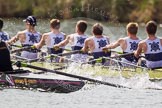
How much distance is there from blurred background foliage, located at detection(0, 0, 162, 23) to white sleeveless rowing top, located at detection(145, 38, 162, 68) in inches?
744

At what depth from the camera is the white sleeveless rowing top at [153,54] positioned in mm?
16422

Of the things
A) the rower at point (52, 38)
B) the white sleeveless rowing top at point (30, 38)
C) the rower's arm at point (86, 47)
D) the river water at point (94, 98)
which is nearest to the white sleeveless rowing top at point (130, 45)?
the rower's arm at point (86, 47)

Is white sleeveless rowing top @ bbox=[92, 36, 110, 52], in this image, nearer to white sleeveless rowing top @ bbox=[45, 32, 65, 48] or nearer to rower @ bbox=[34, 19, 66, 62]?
A: rower @ bbox=[34, 19, 66, 62]

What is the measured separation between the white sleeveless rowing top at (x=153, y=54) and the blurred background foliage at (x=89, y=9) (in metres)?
18.9

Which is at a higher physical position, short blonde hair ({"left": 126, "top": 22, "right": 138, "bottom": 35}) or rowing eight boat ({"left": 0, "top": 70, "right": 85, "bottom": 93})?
short blonde hair ({"left": 126, "top": 22, "right": 138, "bottom": 35})

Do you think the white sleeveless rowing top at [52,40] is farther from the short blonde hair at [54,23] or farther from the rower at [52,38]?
the short blonde hair at [54,23]

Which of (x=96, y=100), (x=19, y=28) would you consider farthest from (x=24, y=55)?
(x=19, y=28)

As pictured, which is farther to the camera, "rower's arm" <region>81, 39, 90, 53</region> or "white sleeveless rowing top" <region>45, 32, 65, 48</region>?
"white sleeveless rowing top" <region>45, 32, 65, 48</region>

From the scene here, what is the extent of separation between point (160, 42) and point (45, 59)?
2.81m

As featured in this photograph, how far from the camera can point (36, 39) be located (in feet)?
62.7

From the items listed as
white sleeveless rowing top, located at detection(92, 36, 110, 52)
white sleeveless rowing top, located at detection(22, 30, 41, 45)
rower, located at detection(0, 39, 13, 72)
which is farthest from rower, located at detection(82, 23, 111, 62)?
rower, located at detection(0, 39, 13, 72)

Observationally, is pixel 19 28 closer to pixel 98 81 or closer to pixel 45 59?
pixel 45 59

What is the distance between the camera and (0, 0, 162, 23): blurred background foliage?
35.7 meters

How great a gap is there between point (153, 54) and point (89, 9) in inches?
828
